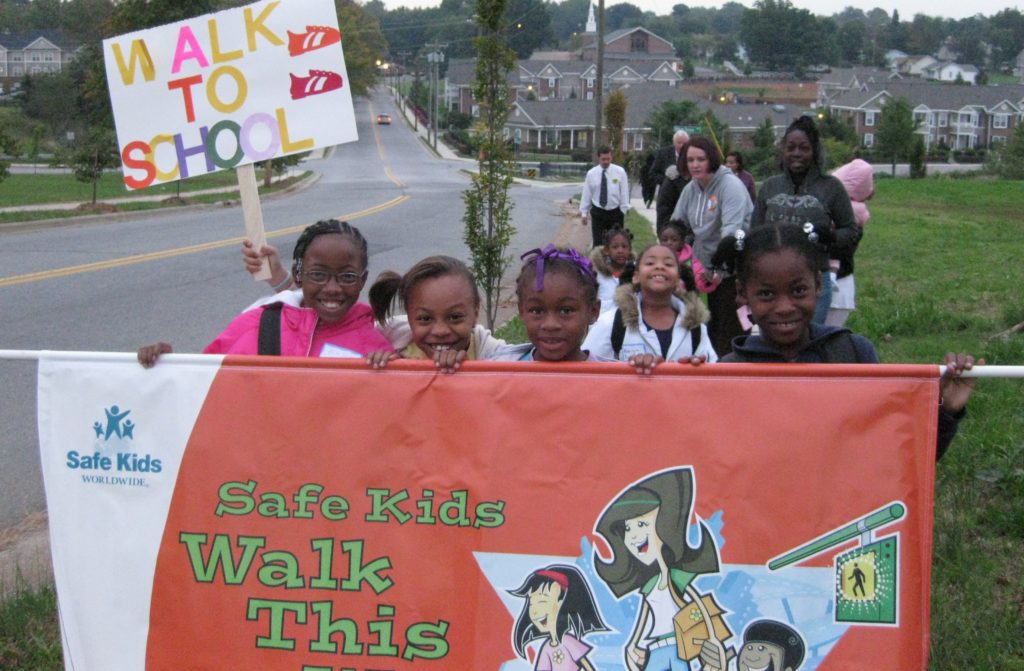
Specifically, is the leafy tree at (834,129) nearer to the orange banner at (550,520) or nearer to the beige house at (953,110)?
the beige house at (953,110)

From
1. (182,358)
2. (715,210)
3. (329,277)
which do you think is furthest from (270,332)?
(715,210)

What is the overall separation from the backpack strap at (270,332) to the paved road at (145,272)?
A: 8.97 ft

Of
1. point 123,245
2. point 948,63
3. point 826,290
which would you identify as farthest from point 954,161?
point 948,63

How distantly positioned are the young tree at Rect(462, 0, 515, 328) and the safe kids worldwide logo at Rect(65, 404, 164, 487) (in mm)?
6187

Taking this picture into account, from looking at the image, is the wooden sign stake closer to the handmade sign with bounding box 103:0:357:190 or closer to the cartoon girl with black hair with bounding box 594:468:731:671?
the handmade sign with bounding box 103:0:357:190

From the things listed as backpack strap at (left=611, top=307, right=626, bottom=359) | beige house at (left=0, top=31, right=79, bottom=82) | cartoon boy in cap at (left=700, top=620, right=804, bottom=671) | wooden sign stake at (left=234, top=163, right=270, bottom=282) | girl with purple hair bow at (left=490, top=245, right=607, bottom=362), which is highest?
beige house at (left=0, top=31, right=79, bottom=82)

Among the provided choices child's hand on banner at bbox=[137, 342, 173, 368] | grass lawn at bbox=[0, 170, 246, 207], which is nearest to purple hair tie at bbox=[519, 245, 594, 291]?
child's hand on banner at bbox=[137, 342, 173, 368]

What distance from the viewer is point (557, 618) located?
3.13 metres

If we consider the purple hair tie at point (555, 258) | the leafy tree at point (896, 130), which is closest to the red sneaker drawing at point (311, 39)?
the purple hair tie at point (555, 258)

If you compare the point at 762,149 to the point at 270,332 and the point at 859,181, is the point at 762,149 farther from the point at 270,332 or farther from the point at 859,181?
the point at 270,332

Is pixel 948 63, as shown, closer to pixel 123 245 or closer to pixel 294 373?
pixel 123 245

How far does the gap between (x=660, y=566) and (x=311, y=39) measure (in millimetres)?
2458

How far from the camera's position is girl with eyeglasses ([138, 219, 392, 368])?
383 cm

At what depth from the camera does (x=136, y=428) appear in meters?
3.49
